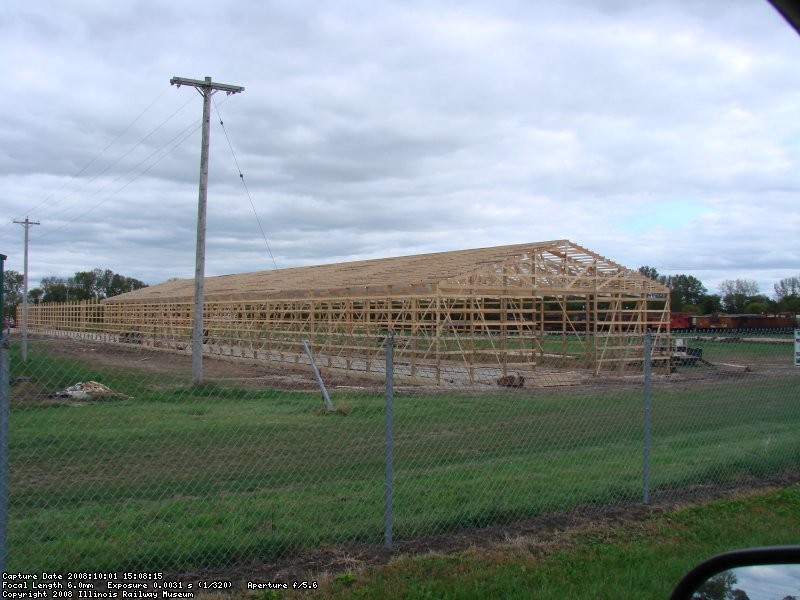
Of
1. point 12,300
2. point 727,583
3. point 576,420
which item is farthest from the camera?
point 12,300

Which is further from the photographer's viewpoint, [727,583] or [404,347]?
[404,347]

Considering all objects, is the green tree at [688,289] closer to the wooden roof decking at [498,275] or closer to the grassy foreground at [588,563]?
the wooden roof decking at [498,275]

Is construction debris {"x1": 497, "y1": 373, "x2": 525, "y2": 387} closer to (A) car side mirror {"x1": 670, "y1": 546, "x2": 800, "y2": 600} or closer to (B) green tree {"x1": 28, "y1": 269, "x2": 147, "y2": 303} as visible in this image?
(A) car side mirror {"x1": 670, "y1": 546, "x2": 800, "y2": 600}

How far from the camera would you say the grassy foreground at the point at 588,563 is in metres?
4.45

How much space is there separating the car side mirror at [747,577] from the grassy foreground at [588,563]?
7.13 feet

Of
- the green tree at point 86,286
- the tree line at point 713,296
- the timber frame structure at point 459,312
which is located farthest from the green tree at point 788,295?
the green tree at point 86,286

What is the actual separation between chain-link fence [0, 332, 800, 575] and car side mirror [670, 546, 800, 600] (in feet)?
10.1

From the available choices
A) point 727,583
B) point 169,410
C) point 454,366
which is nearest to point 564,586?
point 727,583

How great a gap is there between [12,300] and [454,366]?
79857mm

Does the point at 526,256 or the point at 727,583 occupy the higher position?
the point at 526,256

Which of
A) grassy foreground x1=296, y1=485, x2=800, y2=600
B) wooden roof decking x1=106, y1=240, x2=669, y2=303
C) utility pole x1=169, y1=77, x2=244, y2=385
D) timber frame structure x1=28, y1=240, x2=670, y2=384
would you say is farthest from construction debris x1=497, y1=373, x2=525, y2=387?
grassy foreground x1=296, y1=485, x2=800, y2=600

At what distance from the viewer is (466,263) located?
23.1 meters

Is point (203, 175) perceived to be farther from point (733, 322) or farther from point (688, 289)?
point (688, 289)

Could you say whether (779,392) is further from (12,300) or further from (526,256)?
(12,300)
